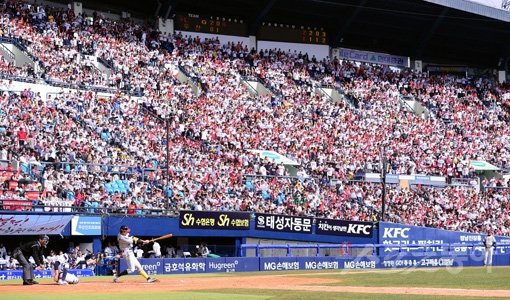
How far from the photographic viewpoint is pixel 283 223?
4366 cm

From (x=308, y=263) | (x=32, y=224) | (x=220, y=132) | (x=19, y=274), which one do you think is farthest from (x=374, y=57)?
(x=19, y=274)

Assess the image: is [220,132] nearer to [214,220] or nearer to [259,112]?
[259,112]

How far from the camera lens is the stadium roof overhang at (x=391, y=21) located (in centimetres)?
5966

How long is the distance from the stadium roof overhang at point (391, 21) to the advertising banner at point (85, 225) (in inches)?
796

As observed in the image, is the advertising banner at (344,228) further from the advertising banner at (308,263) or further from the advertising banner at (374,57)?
the advertising banner at (374,57)

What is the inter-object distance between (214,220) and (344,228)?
22.2 feet

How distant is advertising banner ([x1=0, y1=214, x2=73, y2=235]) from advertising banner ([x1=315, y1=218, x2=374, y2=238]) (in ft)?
41.0

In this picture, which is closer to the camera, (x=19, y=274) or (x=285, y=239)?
(x=19, y=274)

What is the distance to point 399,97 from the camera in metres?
61.8

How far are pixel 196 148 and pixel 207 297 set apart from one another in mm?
26130

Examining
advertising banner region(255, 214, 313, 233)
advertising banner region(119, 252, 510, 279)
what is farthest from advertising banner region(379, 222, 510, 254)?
advertising banner region(255, 214, 313, 233)

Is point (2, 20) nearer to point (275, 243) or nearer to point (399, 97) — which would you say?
point (275, 243)

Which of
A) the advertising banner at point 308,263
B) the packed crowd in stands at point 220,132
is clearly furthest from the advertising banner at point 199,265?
the packed crowd in stands at point 220,132

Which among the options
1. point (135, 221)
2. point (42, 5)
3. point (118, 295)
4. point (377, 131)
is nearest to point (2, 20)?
point (42, 5)
